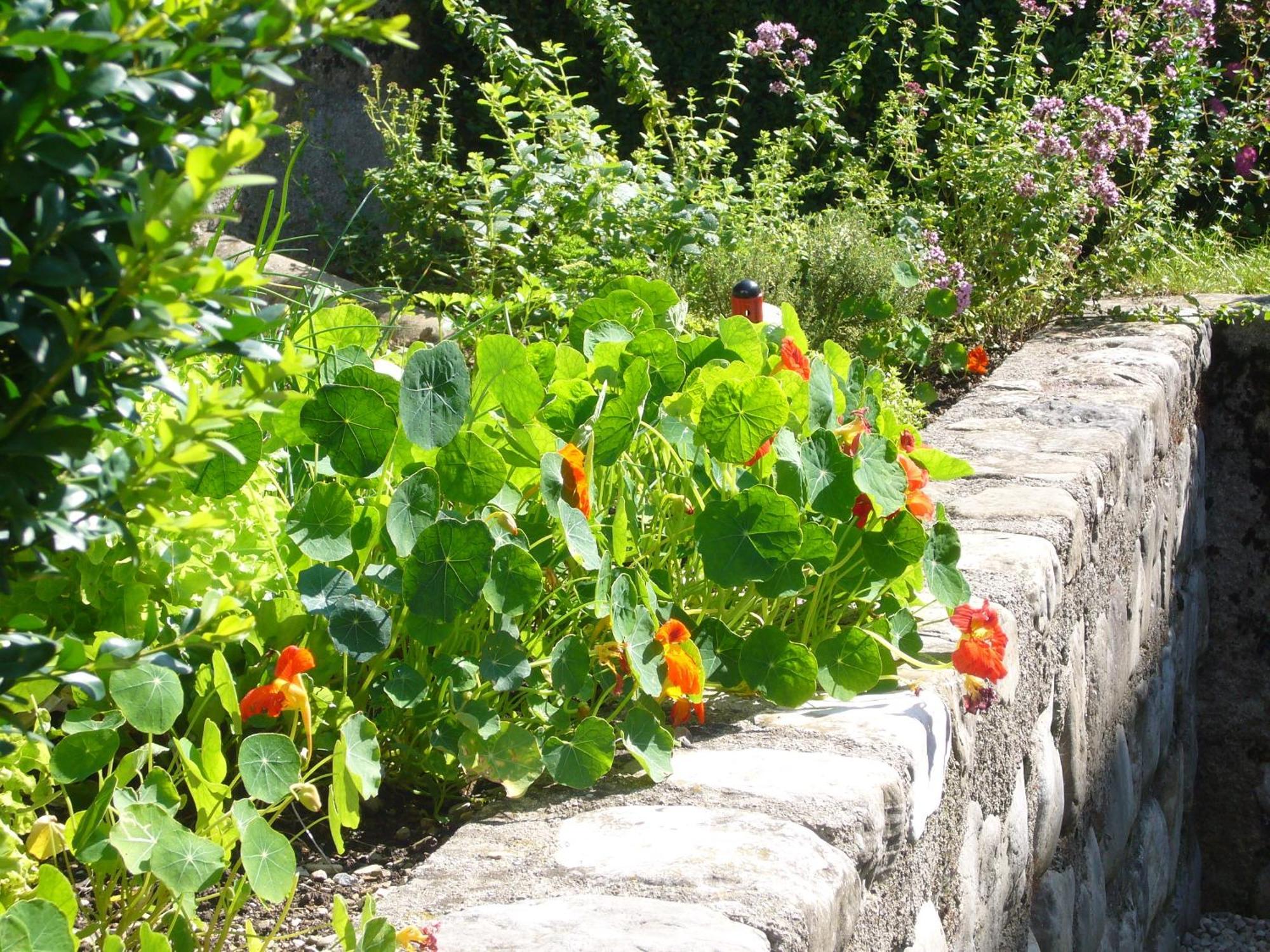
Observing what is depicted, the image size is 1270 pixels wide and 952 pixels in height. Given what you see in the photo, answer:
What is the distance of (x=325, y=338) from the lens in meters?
1.71

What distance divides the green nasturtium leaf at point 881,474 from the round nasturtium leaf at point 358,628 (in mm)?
641

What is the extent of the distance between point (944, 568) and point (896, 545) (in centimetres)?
12

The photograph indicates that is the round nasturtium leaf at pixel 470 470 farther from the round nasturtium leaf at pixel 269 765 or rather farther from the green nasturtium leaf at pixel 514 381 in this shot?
the round nasturtium leaf at pixel 269 765

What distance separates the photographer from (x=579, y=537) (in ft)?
4.81

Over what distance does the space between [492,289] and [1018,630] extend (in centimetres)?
226

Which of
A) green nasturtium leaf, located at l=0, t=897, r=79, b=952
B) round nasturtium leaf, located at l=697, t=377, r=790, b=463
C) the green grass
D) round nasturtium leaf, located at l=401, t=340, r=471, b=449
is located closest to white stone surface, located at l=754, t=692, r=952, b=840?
Answer: round nasturtium leaf, located at l=697, t=377, r=790, b=463

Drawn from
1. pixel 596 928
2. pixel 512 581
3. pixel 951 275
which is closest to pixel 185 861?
pixel 596 928

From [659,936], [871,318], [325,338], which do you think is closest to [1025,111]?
[871,318]

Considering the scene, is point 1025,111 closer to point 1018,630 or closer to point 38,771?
point 1018,630

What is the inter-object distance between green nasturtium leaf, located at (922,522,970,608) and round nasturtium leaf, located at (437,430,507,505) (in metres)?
0.64

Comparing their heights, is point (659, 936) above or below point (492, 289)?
above

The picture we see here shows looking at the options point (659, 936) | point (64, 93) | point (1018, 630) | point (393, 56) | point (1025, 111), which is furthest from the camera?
point (393, 56)

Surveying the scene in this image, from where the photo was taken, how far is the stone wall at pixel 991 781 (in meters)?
1.22

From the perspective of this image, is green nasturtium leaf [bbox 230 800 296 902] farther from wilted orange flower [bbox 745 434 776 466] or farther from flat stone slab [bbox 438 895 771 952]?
wilted orange flower [bbox 745 434 776 466]
